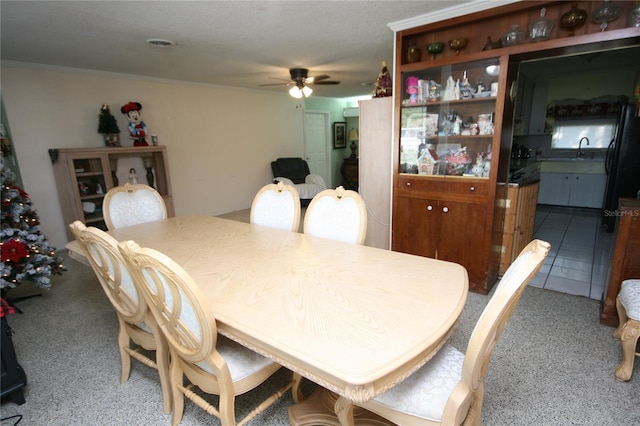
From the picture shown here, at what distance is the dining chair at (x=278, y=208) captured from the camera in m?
2.37

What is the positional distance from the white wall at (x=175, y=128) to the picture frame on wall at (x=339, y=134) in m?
1.33

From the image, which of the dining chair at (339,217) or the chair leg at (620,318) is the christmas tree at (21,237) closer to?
the dining chair at (339,217)

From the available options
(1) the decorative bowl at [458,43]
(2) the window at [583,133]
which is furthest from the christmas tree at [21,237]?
(2) the window at [583,133]

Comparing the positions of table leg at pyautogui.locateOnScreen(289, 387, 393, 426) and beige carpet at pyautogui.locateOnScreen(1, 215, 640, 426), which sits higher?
table leg at pyautogui.locateOnScreen(289, 387, 393, 426)

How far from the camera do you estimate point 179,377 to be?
145 centimetres

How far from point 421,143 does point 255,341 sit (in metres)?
2.43

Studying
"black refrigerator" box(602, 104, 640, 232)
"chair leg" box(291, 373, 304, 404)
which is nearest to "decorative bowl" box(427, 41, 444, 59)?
"chair leg" box(291, 373, 304, 404)

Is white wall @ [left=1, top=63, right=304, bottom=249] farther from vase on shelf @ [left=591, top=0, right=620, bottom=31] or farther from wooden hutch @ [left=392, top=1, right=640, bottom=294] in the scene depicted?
vase on shelf @ [left=591, top=0, right=620, bottom=31]

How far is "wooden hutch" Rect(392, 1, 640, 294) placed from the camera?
2.40 m

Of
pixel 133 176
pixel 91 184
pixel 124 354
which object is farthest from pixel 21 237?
pixel 133 176

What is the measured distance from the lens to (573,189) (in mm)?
5395

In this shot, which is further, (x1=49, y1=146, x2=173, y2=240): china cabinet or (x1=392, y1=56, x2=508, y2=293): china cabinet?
(x1=49, y1=146, x2=173, y2=240): china cabinet

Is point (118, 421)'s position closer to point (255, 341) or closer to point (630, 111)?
point (255, 341)

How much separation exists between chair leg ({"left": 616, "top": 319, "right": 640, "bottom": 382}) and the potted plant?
5.25 meters
